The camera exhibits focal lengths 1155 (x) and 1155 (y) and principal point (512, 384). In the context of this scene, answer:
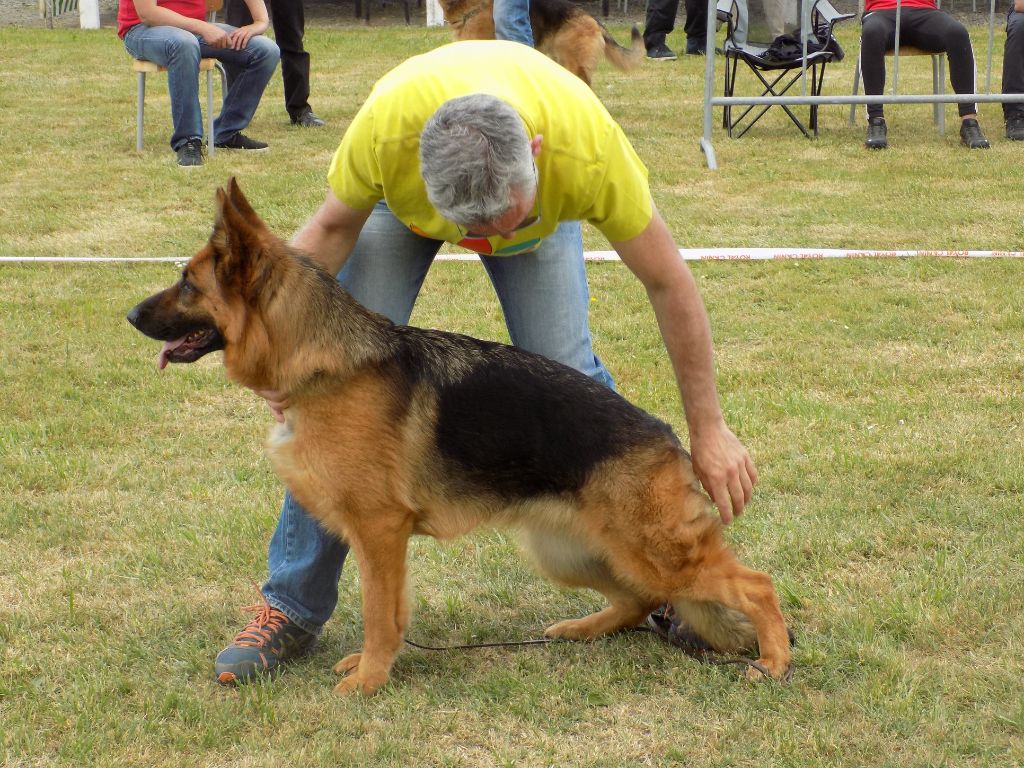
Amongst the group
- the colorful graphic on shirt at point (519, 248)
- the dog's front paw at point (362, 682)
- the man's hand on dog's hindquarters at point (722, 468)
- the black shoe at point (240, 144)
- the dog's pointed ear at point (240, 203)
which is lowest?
the dog's front paw at point (362, 682)

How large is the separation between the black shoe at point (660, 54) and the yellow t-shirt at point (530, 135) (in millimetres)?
13853

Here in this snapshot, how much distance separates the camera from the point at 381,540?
333 centimetres

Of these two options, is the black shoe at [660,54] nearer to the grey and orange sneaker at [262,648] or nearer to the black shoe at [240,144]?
the black shoe at [240,144]

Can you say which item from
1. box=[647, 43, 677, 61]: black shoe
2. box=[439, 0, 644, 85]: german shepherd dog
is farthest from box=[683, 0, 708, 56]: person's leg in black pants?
box=[439, 0, 644, 85]: german shepherd dog

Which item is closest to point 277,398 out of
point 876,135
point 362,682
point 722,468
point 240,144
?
point 362,682

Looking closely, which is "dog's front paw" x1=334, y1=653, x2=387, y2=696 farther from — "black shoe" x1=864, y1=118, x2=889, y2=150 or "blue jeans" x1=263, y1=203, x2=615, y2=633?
"black shoe" x1=864, y1=118, x2=889, y2=150

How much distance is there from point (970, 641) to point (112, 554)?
301cm

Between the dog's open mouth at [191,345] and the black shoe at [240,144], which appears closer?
the dog's open mouth at [191,345]

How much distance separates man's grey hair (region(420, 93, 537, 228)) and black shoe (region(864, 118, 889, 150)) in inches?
365

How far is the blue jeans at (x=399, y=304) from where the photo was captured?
11.8 feet

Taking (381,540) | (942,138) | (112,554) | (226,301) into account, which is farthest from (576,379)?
(942,138)

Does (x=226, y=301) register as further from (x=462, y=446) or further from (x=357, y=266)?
(x=462, y=446)

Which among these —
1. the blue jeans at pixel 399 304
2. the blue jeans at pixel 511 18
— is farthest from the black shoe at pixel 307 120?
the blue jeans at pixel 399 304

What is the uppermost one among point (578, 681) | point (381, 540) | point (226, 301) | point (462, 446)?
point (226, 301)
